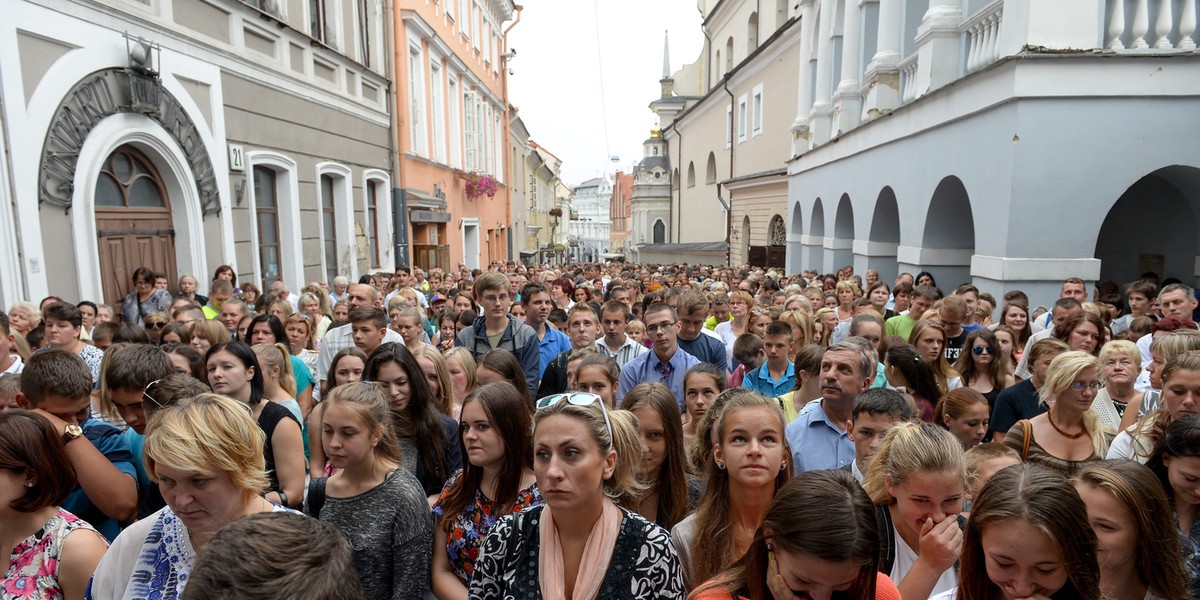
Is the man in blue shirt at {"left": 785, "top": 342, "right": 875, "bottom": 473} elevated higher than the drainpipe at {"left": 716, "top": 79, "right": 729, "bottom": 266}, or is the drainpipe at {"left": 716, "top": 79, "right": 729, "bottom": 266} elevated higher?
the drainpipe at {"left": 716, "top": 79, "right": 729, "bottom": 266}

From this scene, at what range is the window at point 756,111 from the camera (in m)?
29.4

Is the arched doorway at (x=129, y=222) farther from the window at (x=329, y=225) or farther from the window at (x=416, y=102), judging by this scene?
the window at (x=416, y=102)

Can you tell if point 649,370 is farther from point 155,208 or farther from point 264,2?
point 264,2

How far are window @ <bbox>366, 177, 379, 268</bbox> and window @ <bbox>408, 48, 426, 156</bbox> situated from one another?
2.09 meters

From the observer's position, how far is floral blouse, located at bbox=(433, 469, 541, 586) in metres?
2.83

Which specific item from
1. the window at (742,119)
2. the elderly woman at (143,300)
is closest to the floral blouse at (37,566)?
the elderly woman at (143,300)

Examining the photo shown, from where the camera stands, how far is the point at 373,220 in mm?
15797

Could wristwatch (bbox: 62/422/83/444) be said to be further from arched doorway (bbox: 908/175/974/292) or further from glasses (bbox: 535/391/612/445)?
arched doorway (bbox: 908/175/974/292)

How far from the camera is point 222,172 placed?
952 centimetres

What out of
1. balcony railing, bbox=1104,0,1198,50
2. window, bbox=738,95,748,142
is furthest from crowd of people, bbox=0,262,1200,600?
window, bbox=738,95,748,142

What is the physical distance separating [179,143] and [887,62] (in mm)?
11577

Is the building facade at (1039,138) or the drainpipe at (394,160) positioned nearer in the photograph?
the building facade at (1039,138)

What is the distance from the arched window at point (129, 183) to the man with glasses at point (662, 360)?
21.0 ft

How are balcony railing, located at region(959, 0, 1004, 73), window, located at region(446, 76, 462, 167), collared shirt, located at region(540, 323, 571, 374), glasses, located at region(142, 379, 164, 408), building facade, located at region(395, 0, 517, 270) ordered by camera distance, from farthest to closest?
1. window, located at region(446, 76, 462, 167)
2. building facade, located at region(395, 0, 517, 270)
3. balcony railing, located at region(959, 0, 1004, 73)
4. collared shirt, located at region(540, 323, 571, 374)
5. glasses, located at region(142, 379, 164, 408)
